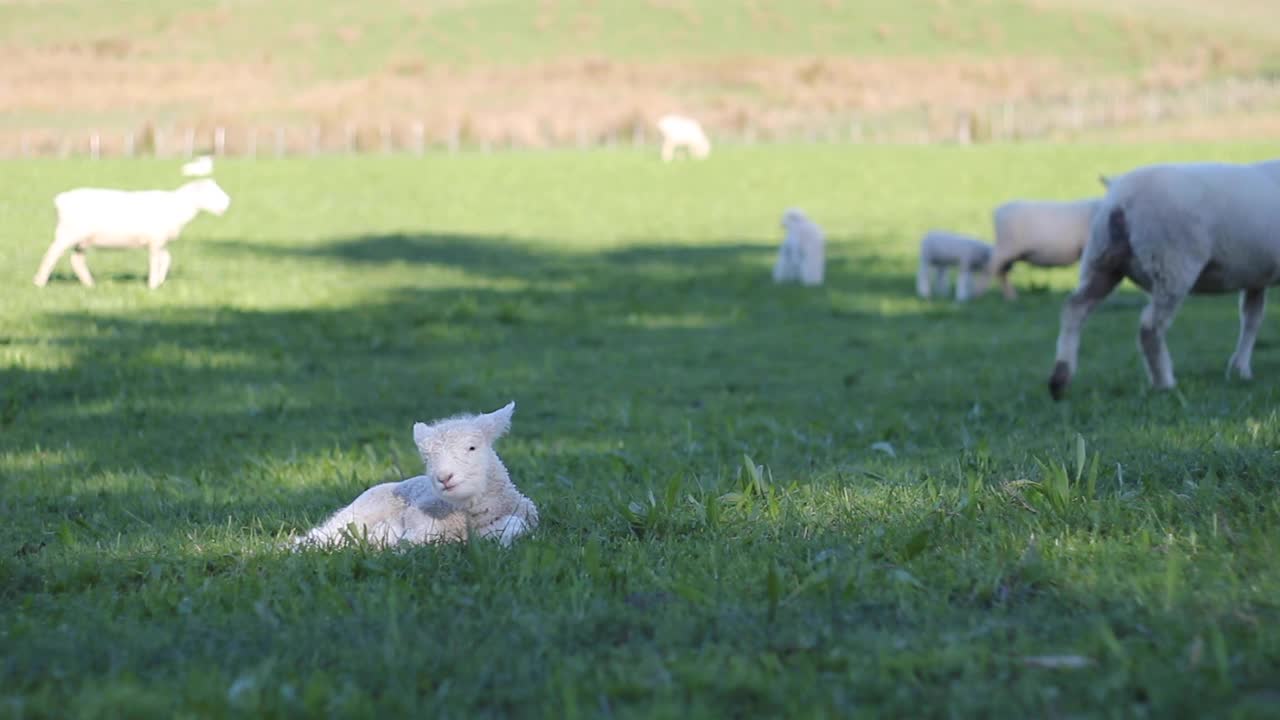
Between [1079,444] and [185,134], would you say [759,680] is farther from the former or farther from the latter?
[185,134]

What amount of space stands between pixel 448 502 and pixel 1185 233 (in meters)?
6.11

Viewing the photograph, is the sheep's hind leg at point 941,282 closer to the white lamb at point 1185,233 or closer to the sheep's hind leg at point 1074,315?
the sheep's hind leg at point 1074,315

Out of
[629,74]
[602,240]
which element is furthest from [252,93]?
[629,74]

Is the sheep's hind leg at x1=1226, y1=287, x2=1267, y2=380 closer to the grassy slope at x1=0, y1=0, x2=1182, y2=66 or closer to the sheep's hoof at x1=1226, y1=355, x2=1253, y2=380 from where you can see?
the sheep's hoof at x1=1226, y1=355, x2=1253, y2=380

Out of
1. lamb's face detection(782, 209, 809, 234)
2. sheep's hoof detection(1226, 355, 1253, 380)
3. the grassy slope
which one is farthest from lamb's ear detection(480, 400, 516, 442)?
the grassy slope

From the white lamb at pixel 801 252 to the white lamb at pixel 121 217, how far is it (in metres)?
8.04

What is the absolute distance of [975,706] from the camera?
10.1 feet

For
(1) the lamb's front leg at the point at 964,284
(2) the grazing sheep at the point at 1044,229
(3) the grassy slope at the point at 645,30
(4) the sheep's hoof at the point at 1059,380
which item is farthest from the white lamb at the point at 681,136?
(4) the sheep's hoof at the point at 1059,380

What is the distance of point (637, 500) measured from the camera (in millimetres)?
5930

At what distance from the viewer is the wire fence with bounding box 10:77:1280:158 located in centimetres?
4450

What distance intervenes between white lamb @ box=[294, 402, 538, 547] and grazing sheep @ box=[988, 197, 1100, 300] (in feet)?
42.1

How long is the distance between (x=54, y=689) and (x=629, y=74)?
7433cm

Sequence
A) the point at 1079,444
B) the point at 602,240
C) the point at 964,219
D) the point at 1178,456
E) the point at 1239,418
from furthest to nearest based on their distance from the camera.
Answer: the point at 964,219 → the point at 602,240 → the point at 1239,418 → the point at 1178,456 → the point at 1079,444

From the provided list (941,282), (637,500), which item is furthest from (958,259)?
(637,500)
